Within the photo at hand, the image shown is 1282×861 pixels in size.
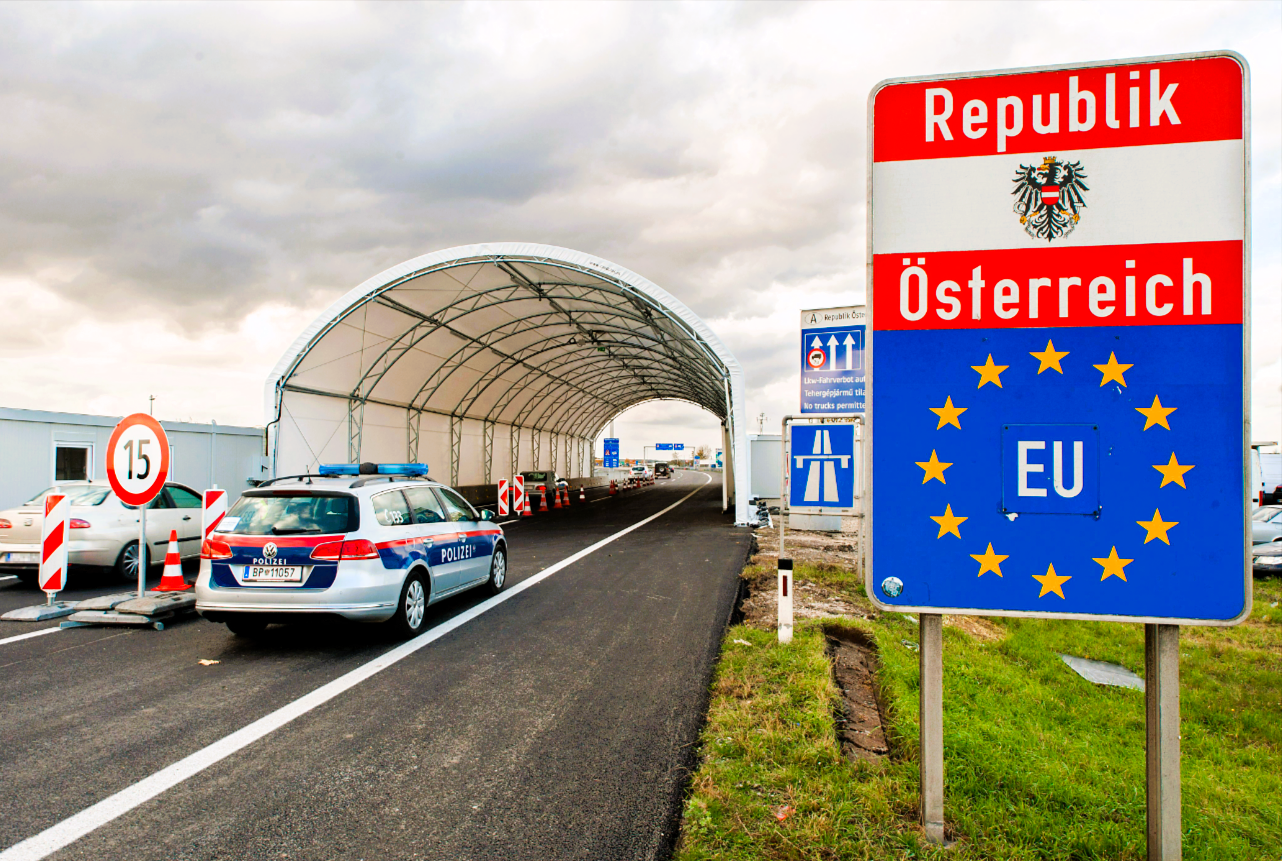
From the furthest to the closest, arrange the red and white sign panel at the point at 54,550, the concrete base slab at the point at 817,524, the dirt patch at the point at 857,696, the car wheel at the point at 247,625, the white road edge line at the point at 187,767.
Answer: the concrete base slab at the point at 817,524 < the red and white sign panel at the point at 54,550 < the car wheel at the point at 247,625 < the dirt patch at the point at 857,696 < the white road edge line at the point at 187,767

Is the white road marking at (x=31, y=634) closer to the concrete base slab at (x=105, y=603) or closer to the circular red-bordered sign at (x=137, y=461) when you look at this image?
the concrete base slab at (x=105, y=603)

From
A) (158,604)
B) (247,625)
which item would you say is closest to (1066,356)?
(247,625)

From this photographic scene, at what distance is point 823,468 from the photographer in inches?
332

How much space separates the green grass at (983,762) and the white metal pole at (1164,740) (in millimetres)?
369

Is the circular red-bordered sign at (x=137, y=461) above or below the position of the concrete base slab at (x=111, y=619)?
above

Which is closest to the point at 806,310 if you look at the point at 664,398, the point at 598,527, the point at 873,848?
the point at 873,848

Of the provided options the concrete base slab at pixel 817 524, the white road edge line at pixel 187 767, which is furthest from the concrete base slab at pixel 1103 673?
the concrete base slab at pixel 817 524

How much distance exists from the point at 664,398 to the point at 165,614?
47.8 meters

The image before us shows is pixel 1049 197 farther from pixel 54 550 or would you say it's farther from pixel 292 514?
pixel 54 550

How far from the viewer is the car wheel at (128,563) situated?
960cm

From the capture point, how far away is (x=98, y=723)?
14.8ft

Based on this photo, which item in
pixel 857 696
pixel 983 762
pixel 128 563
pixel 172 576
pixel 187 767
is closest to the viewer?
pixel 187 767

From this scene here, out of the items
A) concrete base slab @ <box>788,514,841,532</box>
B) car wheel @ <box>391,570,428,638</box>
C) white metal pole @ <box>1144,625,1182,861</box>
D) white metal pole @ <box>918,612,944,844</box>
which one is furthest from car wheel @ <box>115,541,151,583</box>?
concrete base slab @ <box>788,514,841,532</box>

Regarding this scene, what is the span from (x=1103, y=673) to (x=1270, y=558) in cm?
807
